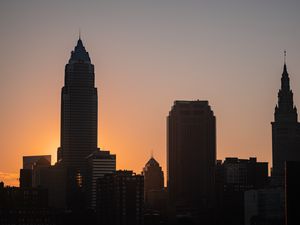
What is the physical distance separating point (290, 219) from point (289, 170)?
24.2ft

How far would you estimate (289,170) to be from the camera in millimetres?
190000

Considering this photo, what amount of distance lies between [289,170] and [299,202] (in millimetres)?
5434

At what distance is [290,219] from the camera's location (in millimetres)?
190375

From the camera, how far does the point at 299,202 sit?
192 metres

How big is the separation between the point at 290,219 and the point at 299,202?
3.14 metres
